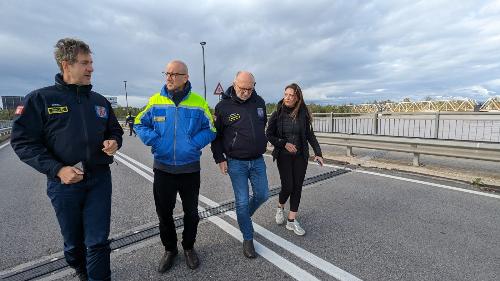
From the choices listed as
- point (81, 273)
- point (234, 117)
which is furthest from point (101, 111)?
point (81, 273)

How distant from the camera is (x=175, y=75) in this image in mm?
Result: 2947

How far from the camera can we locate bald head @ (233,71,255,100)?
333 centimetres

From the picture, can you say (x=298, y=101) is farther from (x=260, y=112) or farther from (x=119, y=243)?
(x=119, y=243)

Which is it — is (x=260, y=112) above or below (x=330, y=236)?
above

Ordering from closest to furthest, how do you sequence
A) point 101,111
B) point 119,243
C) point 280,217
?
point 101,111
point 119,243
point 280,217

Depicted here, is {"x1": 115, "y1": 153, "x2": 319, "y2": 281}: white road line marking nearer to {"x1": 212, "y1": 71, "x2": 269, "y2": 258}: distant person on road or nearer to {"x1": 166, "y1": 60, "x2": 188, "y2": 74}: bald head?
{"x1": 212, "y1": 71, "x2": 269, "y2": 258}: distant person on road

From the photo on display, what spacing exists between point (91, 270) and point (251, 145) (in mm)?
1897

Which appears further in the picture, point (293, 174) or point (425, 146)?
point (425, 146)

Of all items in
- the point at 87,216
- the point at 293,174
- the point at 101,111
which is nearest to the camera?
the point at 87,216

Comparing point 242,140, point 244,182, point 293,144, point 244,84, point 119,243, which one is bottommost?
point 119,243

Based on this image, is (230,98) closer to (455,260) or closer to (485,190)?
(455,260)

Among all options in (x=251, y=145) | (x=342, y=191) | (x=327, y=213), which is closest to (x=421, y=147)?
(x=342, y=191)

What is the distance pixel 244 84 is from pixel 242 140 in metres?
0.62

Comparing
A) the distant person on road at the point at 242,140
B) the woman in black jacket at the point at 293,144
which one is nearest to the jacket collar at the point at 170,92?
the distant person on road at the point at 242,140
